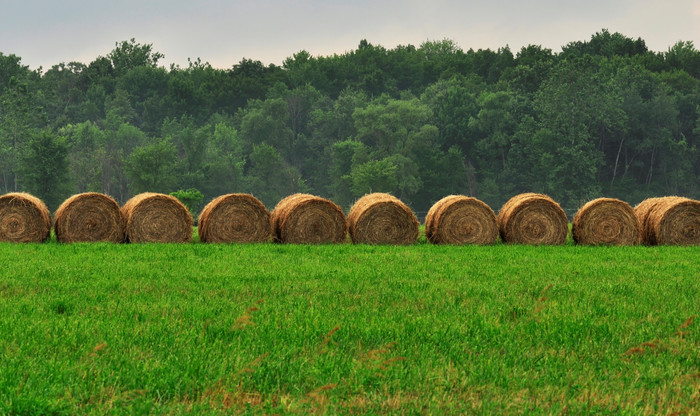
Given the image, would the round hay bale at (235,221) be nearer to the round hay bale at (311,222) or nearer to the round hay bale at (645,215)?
the round hay bale at (311,222)

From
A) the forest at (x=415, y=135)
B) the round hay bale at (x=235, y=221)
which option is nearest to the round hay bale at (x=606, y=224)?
the round hay bale at (x=235, y=221)

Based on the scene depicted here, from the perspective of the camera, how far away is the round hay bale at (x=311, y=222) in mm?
20656

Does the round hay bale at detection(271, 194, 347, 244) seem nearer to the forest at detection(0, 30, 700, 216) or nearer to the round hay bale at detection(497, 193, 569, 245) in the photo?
the round hay bale at detection(497, 193, 569, 245)

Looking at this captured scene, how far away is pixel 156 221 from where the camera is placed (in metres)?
20.4

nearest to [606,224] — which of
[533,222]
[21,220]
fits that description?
[533,222]

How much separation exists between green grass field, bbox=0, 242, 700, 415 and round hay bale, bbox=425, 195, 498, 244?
801 cm

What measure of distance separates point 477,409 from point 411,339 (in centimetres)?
190

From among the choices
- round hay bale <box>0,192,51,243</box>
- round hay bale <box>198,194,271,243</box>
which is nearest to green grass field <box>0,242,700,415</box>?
round hay bale <box>0,192,51,243</box>

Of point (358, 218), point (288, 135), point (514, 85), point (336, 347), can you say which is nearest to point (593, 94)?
point (514, 85)

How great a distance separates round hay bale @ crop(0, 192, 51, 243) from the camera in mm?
19938

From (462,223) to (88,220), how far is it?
10.1m

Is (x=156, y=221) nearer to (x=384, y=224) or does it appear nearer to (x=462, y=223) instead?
(x=384, y=224)

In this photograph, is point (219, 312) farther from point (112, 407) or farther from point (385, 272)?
point (385, 272)

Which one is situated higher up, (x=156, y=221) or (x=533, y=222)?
(x=156, y=221)
